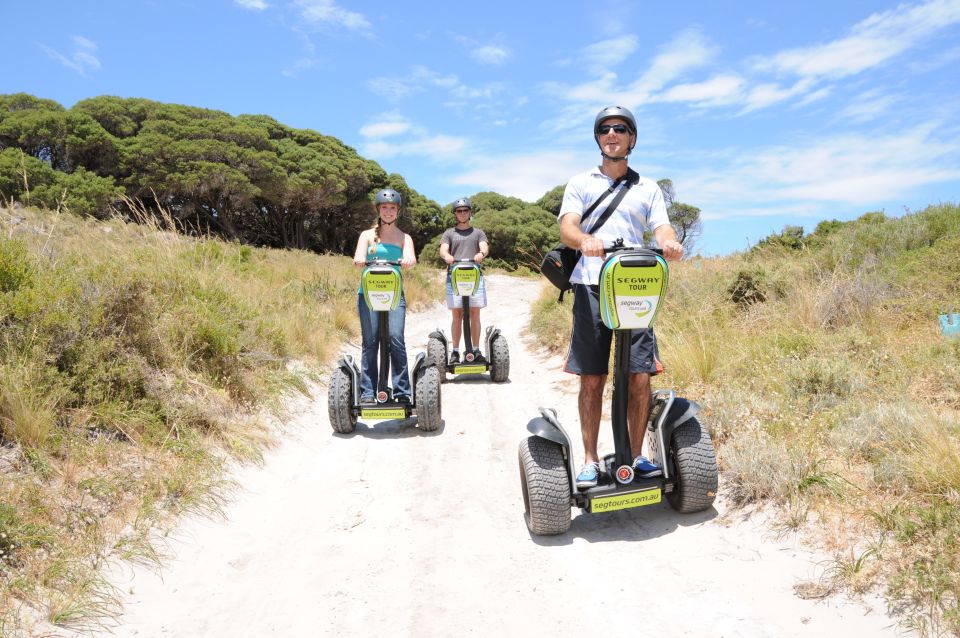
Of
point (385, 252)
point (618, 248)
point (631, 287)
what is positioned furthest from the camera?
point (385, 252)

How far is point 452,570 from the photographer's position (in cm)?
283

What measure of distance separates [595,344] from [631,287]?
0.46 meters

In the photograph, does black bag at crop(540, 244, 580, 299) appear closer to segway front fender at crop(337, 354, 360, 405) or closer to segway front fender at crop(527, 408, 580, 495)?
segway front fender at crop(527, 408, 580, 495)

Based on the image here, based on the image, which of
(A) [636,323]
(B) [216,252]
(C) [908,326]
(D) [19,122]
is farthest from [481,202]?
(A) [636,323]

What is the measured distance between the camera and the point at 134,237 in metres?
6.25

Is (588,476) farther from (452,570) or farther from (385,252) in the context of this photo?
(385,252)

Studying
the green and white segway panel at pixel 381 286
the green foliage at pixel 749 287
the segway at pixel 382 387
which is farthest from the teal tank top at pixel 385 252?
the green foliage at pixel 749 287

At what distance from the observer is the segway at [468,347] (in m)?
7.00

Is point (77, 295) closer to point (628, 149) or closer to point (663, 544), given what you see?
point (628, 149)

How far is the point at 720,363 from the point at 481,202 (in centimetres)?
2722

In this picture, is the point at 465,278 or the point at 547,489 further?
the point at 465,278

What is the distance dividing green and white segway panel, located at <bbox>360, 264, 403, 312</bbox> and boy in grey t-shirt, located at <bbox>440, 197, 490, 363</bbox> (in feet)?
7.44

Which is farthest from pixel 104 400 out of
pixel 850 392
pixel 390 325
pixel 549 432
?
pixel 850 392

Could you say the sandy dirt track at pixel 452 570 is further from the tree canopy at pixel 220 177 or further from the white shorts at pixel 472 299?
the tree canopy at pixel 220 177
